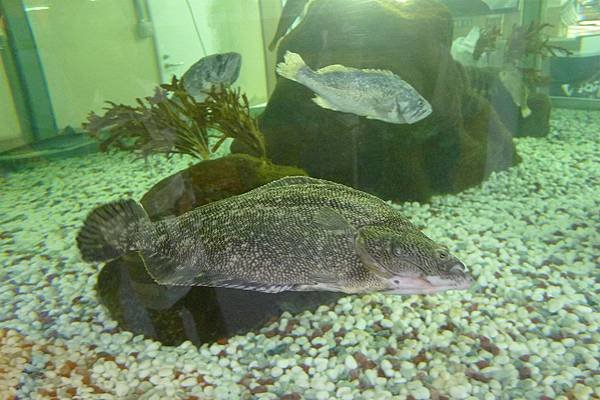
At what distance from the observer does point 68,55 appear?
3.87 meters

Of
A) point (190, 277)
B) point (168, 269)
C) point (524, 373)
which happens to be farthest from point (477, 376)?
point (168, 269)

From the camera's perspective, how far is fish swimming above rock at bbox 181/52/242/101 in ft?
12.8

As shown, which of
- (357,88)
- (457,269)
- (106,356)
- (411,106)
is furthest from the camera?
(411,106)

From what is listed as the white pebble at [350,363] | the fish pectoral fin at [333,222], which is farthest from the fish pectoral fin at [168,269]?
the white pebble at [350,363]

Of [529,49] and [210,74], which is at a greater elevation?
[210,74]

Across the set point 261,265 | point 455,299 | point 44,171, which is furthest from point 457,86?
point 44,171

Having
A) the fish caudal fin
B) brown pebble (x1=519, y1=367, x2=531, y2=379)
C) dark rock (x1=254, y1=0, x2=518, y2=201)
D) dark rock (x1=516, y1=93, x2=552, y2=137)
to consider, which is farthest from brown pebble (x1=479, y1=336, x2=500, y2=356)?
dark rock (x1=516, y1=93, x2=552, y2=137)

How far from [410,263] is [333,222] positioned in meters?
0.38

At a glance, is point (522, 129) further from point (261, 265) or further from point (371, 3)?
point (261, 265)

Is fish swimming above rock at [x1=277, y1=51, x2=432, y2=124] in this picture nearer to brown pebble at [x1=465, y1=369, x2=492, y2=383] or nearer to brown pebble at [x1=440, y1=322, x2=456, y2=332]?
brown pebble at [x1=440, y1=322, x2=456, y2=332]

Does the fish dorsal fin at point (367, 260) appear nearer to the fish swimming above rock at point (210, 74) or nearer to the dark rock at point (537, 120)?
the fish swimming above rock at point (210, 74)

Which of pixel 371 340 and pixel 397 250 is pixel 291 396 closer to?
pixel 371 340

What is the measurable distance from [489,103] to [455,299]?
146 inches

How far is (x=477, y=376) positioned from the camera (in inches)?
87.7
